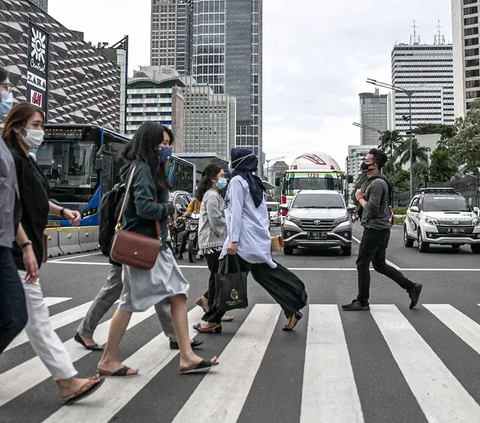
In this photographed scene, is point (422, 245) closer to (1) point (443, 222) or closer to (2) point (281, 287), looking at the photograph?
(1) point (443, 222)

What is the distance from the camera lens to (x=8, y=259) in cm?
291

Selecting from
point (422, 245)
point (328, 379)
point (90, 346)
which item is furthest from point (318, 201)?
point (328, 379)

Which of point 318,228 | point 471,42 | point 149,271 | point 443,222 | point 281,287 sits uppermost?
point 471,42

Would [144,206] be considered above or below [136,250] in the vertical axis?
above

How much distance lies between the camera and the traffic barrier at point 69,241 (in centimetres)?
1422

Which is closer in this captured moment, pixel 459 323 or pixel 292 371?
pixel 292 371

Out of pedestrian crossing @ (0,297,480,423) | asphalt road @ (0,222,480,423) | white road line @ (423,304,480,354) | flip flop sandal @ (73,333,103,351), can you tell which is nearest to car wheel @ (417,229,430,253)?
asphalt road @ (0,222,480,423)

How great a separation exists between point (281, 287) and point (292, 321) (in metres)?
0.40

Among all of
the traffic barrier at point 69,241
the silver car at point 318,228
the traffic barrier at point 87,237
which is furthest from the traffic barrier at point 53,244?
the silver car at point 318,228

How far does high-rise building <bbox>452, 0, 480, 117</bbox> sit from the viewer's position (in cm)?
10250

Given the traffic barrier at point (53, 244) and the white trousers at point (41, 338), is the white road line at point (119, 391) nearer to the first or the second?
the white trousers at point (41, 338)

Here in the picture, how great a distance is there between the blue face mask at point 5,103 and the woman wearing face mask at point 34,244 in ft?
0.71

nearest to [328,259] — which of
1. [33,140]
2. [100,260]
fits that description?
[100,260]

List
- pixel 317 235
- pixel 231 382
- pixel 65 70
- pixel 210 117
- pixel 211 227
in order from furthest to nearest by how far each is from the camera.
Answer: pixel 210 117 → pixel 65 70 → pixel 317 235 → pixel 211 227 → pixel 231 382
